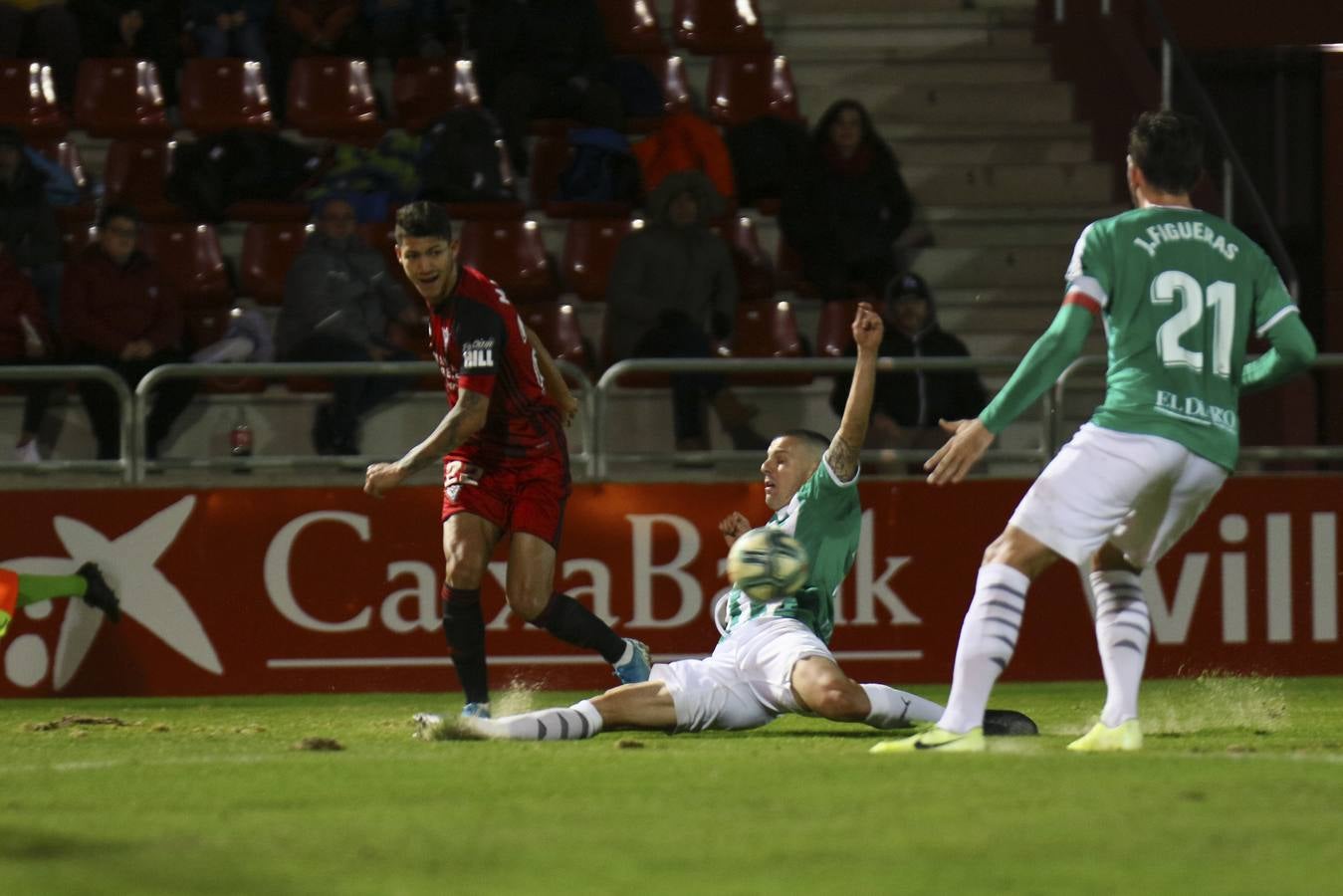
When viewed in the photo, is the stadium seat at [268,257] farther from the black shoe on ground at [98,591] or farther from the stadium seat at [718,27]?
the stadium seat at [718,27]

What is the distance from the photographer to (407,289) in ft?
42.1

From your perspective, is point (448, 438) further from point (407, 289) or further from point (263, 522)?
point (407, 289)

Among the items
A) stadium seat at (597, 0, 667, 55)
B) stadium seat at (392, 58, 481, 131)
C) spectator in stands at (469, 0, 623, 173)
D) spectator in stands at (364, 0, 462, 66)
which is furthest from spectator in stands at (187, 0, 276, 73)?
stadium seat at (597, 0, 667, 55)

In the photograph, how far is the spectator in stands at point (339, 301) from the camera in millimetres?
11297

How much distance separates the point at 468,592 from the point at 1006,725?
2.13 m

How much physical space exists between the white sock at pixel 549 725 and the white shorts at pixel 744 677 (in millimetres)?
285

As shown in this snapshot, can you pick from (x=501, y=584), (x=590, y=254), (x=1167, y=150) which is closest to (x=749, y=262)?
(x=590, y=254)

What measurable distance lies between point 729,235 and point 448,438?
5.96 m

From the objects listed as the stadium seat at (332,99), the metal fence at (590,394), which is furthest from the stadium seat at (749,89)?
the metal fence at (590,394)

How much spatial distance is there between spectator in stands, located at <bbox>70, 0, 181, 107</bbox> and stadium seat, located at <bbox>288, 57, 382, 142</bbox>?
0.94 metres

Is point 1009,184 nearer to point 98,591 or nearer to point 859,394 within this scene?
point 98,591

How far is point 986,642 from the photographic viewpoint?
5957mm

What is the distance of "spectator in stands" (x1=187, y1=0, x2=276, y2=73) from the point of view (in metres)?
14.5

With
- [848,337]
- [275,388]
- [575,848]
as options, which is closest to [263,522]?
[275,388]
